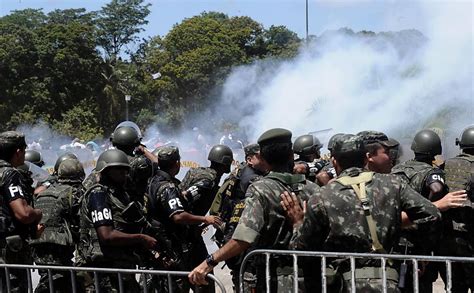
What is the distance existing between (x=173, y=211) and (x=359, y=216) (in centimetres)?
249

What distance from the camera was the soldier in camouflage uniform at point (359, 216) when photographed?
4.14 metres

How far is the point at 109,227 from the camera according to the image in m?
5.36

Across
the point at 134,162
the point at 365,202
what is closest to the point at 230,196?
the point at 134,162

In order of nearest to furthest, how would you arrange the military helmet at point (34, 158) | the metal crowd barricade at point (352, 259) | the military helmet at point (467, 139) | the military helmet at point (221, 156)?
the metal crowd barricade at point (352, 259) → the military helmet at point (467, 139) → the military helmet at point (221, 156) → the military helmet at point (34, 158)

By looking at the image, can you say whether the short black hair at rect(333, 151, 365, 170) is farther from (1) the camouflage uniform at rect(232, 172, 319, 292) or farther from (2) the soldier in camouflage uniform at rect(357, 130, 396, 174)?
(2) the soldier in camouflage uniform at rect(357, 130, 396, 174)

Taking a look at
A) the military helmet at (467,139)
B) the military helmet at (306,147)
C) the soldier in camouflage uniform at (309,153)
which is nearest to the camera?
the military helmet at (467,139)

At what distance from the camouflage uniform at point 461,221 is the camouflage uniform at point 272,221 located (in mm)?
1923

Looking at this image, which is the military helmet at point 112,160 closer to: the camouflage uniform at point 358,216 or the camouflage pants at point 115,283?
the camouflage pants at point 115,283

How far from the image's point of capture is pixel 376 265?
4168mm

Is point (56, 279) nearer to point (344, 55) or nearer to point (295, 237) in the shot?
point (295, 237)

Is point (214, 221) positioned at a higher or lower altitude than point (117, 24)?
lower

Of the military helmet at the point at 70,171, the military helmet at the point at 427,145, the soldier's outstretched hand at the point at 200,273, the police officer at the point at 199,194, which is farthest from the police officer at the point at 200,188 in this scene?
the soldier's outstretched hand at the point at 200,273

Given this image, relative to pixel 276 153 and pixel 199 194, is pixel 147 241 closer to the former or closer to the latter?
pixel 199 194

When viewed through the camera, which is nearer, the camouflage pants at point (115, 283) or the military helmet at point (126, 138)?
the camouflage pants at point (115, 283)
